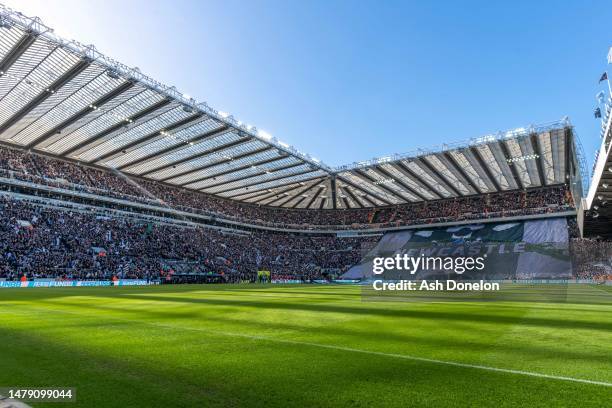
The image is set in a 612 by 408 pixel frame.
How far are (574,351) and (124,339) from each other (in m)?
7.77

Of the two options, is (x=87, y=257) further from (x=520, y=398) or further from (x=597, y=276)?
(x=597, y=276)

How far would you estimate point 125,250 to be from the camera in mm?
47500

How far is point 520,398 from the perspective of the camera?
13.2 ft

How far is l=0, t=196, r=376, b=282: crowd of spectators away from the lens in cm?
3744

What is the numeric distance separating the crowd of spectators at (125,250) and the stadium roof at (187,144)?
819cm

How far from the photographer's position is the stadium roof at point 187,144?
30.5 m

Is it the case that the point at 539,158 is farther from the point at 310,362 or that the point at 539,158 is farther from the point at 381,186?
the point at 310,362

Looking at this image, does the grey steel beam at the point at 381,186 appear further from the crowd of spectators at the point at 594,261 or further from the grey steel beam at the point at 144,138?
the crowd of spectators at the point at 594,261

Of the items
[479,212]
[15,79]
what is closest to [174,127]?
[15,79]

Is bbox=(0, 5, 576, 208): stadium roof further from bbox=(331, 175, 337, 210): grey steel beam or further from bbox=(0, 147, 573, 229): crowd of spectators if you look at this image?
bbox=(0, 147, 573, 229): crowd of spectators

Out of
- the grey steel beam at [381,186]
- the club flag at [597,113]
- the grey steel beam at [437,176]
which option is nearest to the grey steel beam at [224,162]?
the grey steel beam at [381,186]

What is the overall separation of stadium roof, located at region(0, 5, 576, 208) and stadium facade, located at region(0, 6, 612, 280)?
6.7 inches

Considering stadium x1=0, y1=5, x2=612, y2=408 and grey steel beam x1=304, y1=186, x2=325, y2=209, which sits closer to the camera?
stadium x1=0, y1=5, x2=612, y2=408

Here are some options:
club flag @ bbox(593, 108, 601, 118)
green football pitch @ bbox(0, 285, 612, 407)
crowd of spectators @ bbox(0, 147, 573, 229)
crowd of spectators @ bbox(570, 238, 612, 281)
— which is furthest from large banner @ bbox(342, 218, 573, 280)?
green football pitch @ bbox(0, 285, 612, 407)
